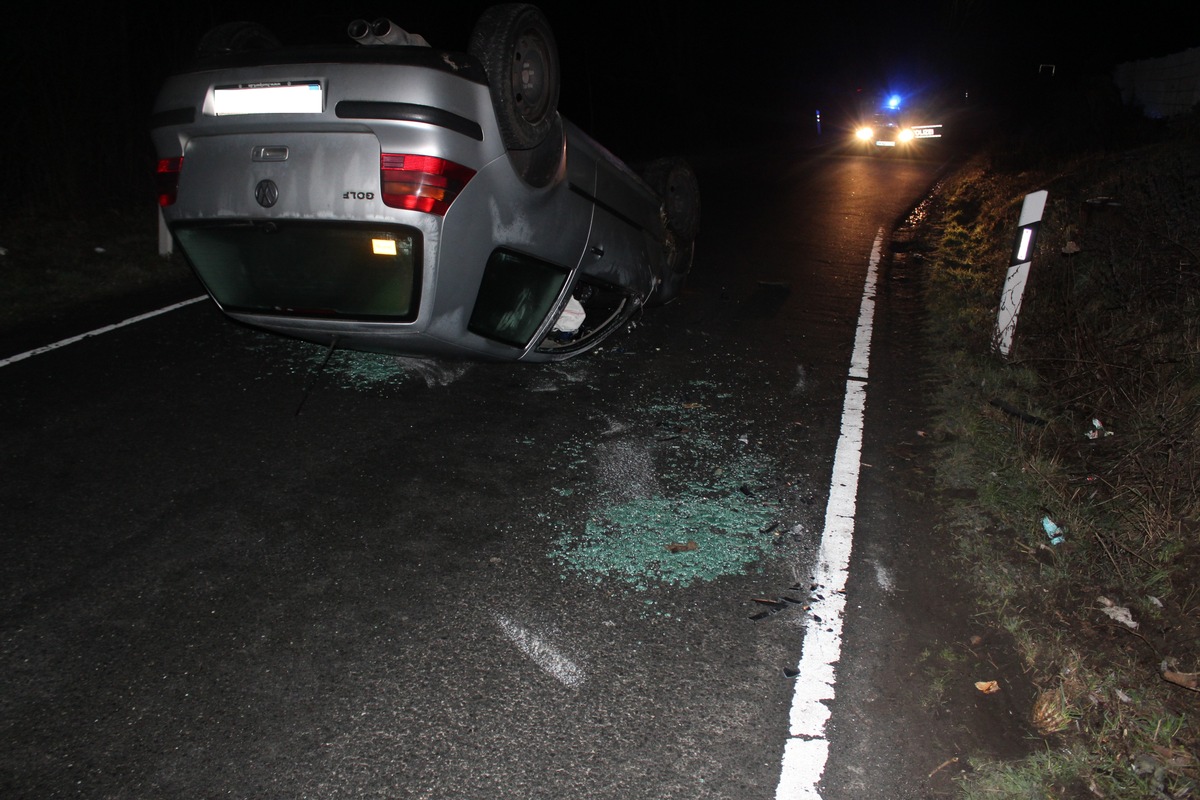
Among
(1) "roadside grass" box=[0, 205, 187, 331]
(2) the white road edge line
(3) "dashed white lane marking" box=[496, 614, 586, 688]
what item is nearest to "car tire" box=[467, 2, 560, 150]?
(3) "dashed white lane marking" box=[496, 614, 586, 688]

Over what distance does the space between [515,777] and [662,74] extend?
3186cm

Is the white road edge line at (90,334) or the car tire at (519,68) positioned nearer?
the car tire at (519,68)

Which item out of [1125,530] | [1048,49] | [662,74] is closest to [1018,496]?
[1125,530]

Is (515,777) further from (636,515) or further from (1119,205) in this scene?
(1119,205)

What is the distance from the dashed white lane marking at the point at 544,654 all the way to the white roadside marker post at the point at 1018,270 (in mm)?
4406

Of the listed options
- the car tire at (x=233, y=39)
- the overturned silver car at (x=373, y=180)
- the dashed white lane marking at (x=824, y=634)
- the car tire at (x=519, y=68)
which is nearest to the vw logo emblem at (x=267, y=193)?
the overturned silver car at (x=373, y=180)

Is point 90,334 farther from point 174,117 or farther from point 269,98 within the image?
point 269,98

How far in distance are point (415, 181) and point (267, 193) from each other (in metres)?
0.73

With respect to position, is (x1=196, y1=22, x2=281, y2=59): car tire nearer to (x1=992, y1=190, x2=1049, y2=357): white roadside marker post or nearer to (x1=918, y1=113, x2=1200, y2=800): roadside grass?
(x1=918, y1=113, x2=1200, y2=800): roadside grass

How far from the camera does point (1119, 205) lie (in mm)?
7309

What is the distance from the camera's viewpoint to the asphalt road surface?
2.56 meters

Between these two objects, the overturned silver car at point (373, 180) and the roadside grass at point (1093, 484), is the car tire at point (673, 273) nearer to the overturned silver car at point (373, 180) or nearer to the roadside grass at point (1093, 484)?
the roadside grass at point (1093, 484)

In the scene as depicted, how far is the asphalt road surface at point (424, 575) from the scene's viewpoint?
2557 millimetres

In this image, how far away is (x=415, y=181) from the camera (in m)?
3.73
